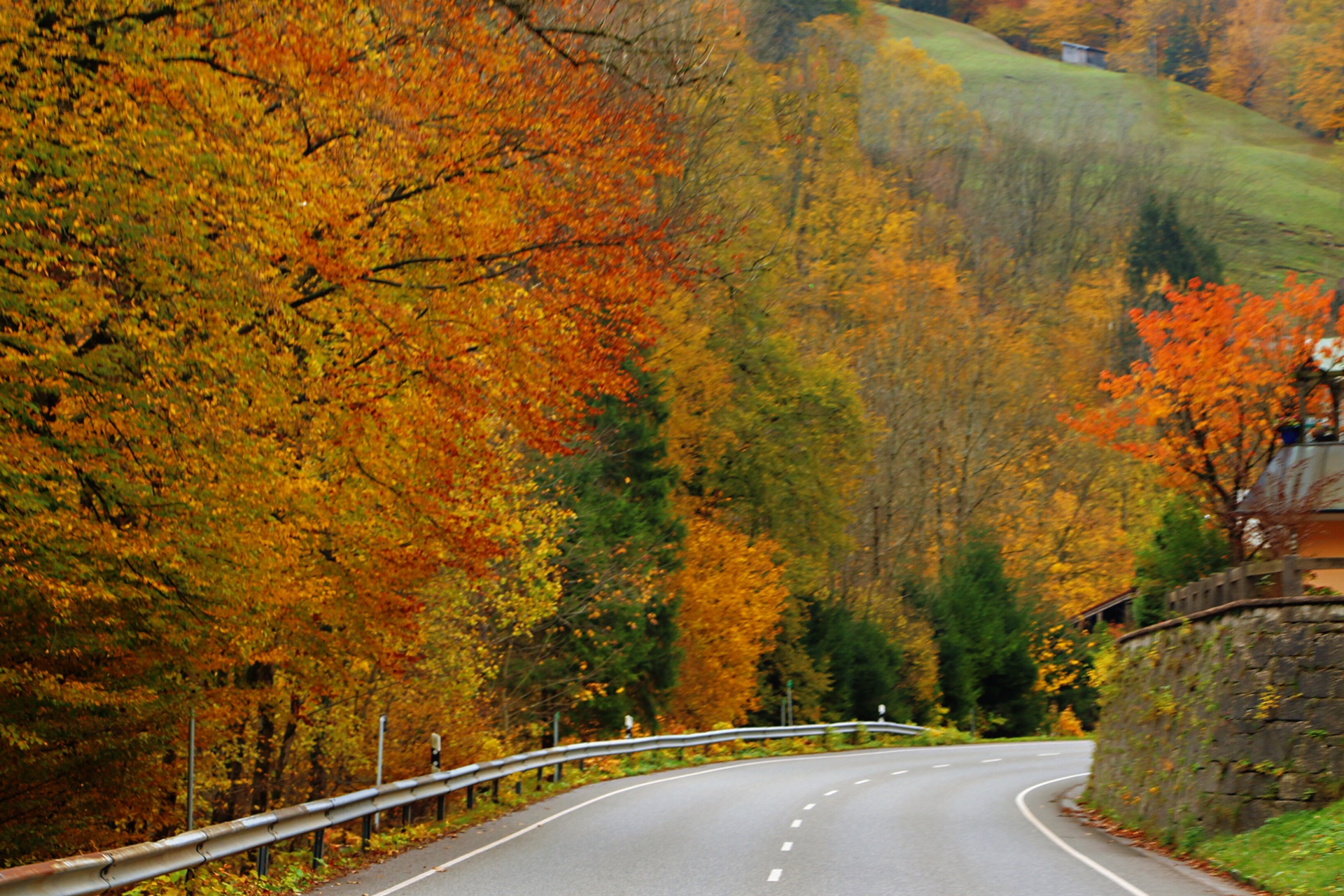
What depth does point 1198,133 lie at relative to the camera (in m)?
134

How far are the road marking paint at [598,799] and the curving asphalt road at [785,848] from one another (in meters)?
0.05

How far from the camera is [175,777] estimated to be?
14961 millimetres

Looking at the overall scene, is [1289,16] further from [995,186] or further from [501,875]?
[501,875]

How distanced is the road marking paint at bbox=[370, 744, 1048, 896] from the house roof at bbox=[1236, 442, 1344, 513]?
9.69m

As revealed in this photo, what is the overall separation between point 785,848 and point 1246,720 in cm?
555

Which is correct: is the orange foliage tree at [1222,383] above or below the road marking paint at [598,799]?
above

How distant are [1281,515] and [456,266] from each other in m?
14.6

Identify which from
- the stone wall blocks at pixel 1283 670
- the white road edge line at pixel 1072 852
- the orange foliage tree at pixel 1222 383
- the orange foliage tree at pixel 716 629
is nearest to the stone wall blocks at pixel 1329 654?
the stone wall blocks at pixel 1283 670

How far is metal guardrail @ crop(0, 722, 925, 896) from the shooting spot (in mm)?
8891

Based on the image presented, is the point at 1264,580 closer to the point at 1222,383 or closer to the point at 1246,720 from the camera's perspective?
the point at 1246,720

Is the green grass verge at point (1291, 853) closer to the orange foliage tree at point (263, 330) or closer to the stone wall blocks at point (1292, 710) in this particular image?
the stone wall blocks at point (1292, 710)

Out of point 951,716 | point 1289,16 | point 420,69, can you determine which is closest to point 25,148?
point 420,69

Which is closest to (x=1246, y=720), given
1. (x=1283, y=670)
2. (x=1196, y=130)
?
(x=1283, y=670)

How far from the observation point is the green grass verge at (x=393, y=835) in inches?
473
